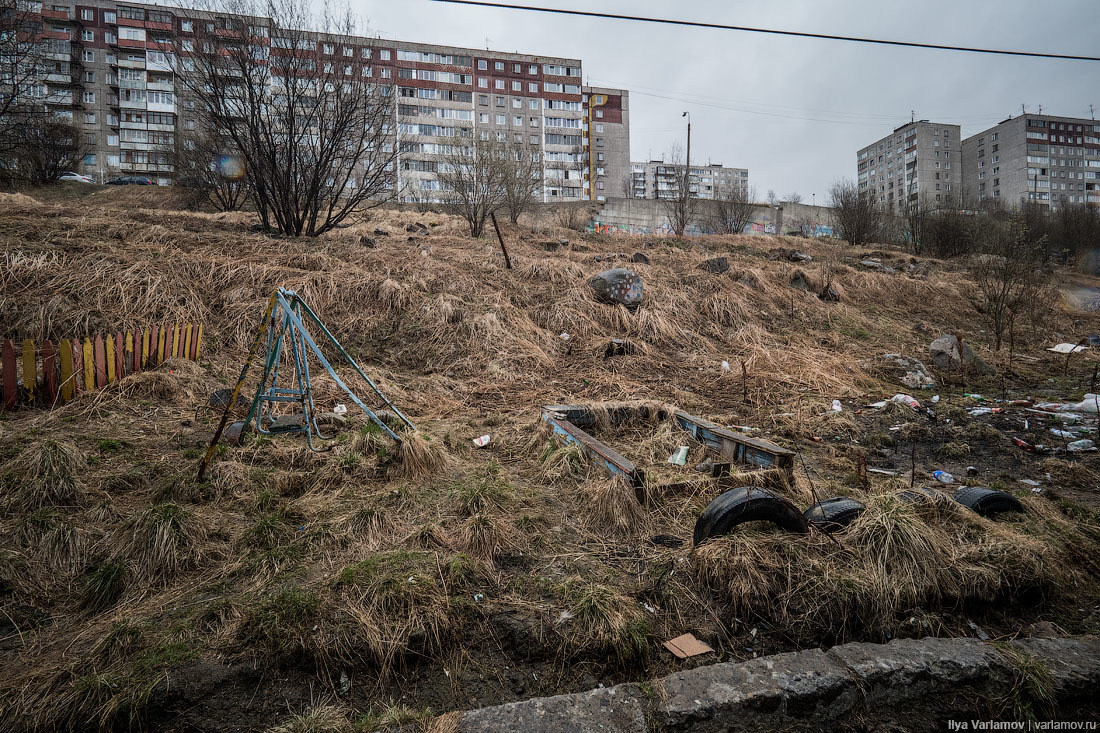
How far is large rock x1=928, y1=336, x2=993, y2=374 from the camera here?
24.2ft

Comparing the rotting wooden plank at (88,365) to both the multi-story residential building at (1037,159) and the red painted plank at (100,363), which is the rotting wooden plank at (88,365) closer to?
the red painted plank at (100,363)

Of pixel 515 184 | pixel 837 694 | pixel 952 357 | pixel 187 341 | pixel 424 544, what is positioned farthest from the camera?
pixel 515 184

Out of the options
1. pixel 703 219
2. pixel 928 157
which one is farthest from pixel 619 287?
pixel 928 157

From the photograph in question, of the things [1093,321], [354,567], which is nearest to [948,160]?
[1093,321]

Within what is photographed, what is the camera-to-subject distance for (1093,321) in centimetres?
1187

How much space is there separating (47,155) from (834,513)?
1130 inches

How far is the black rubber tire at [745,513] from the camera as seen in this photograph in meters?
2.58

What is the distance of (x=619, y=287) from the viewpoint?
8.95 meters

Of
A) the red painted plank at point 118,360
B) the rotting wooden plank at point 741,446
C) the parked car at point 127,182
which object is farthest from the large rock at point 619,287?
the parked car at point 127,182

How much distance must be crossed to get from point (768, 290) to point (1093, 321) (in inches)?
329

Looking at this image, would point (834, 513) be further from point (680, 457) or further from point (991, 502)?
point (680, 457)

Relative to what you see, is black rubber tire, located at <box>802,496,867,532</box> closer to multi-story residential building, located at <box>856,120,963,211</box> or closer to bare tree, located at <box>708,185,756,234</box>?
bare tree, located at <box>708,185,756,234</box>

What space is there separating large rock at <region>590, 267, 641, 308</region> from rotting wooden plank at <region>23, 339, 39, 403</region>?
287 inches

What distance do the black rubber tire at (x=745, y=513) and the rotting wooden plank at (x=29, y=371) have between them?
5607mm
